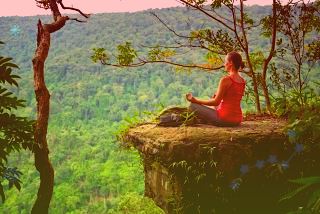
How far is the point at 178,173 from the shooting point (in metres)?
3.92

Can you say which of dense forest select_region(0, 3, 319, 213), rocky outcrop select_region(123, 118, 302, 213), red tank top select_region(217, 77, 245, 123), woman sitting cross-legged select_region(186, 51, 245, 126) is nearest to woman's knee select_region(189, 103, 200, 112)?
woman sitting cross-legged select_region(186, 51, 245, 126)

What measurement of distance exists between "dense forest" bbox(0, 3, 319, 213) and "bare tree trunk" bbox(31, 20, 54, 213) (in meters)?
3.59

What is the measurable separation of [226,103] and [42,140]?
2.07 m

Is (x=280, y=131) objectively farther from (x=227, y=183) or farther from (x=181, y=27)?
(x=181, y=27)

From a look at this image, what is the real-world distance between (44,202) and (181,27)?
359 ft

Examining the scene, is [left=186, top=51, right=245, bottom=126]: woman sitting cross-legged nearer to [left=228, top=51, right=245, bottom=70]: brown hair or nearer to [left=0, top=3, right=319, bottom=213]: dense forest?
[left=228, top=51, right=245, bottom=70]: brown hair

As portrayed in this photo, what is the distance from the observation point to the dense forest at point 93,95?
189 feet

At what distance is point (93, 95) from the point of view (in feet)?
346

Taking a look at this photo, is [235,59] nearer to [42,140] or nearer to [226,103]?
[226,103]

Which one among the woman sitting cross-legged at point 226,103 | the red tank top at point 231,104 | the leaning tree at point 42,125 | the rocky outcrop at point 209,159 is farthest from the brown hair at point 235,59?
the leaning tree at point 42,125

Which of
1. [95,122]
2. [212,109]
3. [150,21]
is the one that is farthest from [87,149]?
[212,109]

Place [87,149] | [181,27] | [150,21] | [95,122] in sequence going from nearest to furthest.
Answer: [87,149], [95,122], [181,27], [150,21]

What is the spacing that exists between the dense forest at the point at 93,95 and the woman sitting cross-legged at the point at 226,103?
8.32 feet

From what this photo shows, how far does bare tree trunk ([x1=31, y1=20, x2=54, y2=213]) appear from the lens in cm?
452
